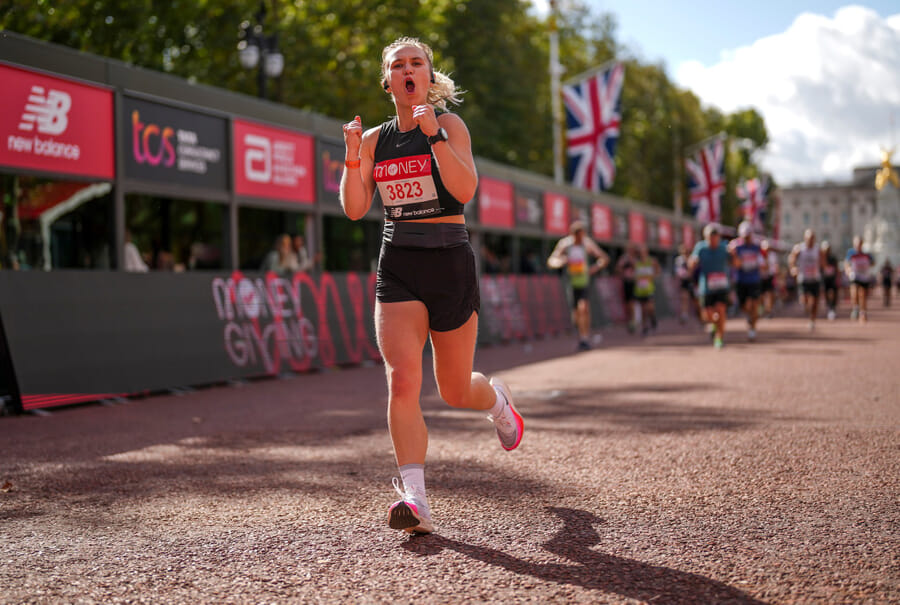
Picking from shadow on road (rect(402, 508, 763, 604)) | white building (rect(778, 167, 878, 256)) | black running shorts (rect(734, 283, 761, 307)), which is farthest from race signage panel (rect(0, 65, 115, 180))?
white building (rect(778, 167, 878, 256))

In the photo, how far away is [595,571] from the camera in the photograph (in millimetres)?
3520

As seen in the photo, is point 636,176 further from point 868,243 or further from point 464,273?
point 464,273

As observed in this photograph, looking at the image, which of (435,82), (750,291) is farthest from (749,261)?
(435,82)

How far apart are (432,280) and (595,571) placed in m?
1.41

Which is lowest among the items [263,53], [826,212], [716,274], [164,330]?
[164,330]

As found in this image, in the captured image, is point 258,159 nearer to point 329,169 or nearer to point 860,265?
point 329,169

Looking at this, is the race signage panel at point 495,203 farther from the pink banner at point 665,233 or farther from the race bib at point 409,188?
the pink banner at point 665,233

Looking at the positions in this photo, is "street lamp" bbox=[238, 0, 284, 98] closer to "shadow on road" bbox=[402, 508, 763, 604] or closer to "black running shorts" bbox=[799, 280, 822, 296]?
"black running shorts" bbox=[799, 280, 822, 296]

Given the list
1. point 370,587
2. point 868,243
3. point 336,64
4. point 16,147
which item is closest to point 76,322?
point 16,147

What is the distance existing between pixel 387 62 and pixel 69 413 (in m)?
6.20

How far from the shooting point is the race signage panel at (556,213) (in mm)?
25188

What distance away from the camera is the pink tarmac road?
3408 millimetres

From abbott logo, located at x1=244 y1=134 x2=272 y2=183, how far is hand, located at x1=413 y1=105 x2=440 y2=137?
995 centimetres

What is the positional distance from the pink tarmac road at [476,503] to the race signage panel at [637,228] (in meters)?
25.2
